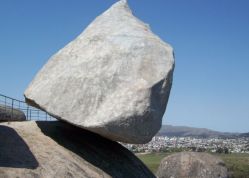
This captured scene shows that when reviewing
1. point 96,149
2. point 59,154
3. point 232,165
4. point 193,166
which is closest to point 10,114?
point 96,149

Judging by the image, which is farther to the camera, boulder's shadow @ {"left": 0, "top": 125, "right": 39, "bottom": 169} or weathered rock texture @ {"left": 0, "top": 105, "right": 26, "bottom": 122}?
weathered rock texture @ {"left": 0, "top": 105, "right": 26, "bottom": 122}

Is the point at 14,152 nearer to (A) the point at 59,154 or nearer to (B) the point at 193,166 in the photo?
(A) the point at 59,154

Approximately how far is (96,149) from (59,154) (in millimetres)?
1281

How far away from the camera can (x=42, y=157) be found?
9047 millimetres

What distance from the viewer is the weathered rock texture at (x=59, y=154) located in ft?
28.0

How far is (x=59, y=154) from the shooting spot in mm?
9414

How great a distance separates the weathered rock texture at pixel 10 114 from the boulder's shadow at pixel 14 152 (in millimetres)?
5266

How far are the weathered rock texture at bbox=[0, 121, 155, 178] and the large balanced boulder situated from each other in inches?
25.4

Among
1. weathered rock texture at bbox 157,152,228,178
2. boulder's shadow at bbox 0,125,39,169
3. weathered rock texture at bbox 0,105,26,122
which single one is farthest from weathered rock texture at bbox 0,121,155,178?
weathered rock texture at bbox 157,152,228,178

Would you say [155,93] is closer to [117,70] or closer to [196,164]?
[117,70]

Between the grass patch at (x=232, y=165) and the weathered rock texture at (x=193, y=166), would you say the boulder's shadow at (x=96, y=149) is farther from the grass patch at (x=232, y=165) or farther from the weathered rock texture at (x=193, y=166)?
the grass patch at (x=232, y=165)

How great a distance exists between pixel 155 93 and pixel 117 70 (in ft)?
2.56

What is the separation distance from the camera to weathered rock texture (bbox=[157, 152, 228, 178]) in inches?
980

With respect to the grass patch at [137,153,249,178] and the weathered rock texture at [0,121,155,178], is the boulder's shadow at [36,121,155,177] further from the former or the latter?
the grass patch at [137,153,249,178]
